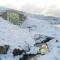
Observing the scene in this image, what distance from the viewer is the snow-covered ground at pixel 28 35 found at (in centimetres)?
249

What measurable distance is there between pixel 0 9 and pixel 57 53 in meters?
1.02

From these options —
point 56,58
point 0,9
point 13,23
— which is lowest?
point 56,58

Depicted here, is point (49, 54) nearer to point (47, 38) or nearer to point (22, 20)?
point (47, 38)

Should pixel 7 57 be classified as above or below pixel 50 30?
below

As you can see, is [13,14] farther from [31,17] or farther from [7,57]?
[7,57]

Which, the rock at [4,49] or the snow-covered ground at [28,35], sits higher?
the snow-covered ground at [28,35]

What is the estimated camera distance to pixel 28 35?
8.66ft

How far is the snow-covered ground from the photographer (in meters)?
2.49

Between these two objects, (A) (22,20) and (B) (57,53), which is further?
(A) (22,20)

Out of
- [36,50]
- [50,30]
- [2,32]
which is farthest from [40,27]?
[2,32]

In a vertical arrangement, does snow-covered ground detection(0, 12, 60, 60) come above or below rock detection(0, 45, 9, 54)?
above

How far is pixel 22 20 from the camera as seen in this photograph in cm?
273

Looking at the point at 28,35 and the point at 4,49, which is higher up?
the point at 28,35

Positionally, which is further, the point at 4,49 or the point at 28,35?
the point at 28,35
